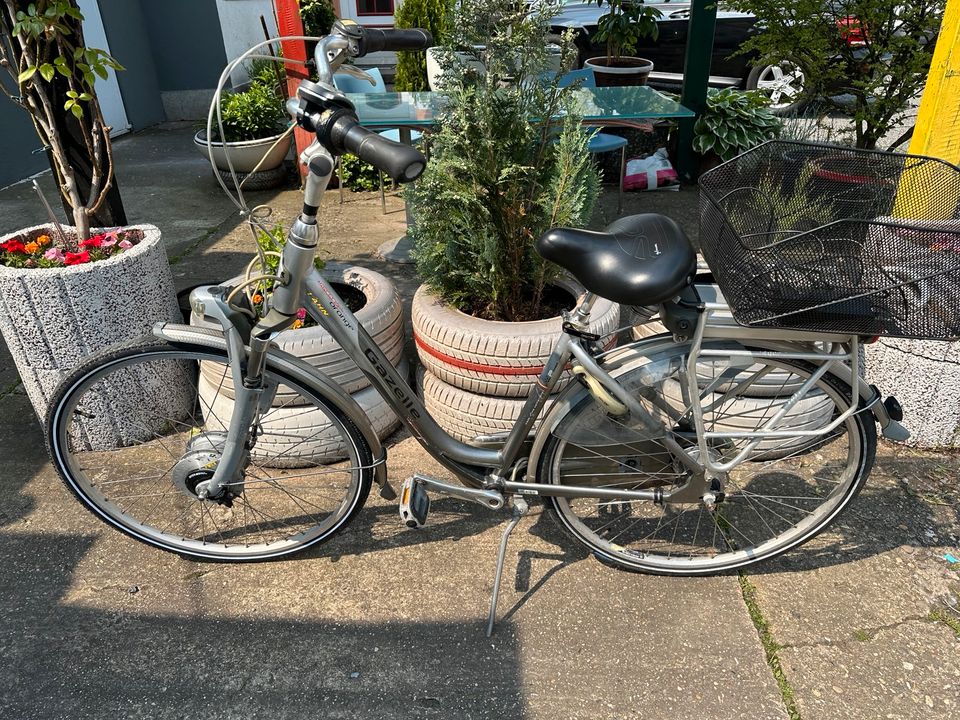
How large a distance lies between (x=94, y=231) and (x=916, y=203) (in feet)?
10.8

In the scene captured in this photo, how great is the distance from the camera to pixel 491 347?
101 inches

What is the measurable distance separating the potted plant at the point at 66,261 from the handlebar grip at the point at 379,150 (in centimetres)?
159

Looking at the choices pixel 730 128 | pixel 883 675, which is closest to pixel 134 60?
pixel 730 128

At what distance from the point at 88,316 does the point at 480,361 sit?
1594mm

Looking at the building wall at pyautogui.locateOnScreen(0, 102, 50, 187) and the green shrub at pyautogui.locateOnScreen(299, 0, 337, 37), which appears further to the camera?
the green shrub at pyautogui.locateOnScreen(299, 0, 337, 37)

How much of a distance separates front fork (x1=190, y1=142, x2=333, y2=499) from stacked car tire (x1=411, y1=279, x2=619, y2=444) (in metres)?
0.74

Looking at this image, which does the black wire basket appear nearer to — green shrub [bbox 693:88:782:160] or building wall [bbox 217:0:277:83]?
green shrub [bbox 693:88:782:160]

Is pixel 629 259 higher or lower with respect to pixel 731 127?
higher

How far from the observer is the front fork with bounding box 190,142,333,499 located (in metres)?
1.80

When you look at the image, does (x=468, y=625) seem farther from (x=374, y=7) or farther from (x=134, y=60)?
(x=374, y=7)

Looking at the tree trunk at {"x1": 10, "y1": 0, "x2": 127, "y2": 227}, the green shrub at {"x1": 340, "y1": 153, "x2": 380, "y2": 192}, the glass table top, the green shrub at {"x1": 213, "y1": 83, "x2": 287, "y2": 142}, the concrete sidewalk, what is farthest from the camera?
the green shrub at {"x1": 340, "y1": 153, "x2": 380, "y2": 192}

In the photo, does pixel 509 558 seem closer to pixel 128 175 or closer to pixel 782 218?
pixel 782 218

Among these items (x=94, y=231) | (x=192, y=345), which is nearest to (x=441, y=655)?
(x=192, y=345)

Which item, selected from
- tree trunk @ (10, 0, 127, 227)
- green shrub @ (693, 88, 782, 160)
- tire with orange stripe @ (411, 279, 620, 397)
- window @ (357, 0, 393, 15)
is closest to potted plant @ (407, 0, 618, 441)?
tire with orange stripe @ (411, 279, 620, 397)
